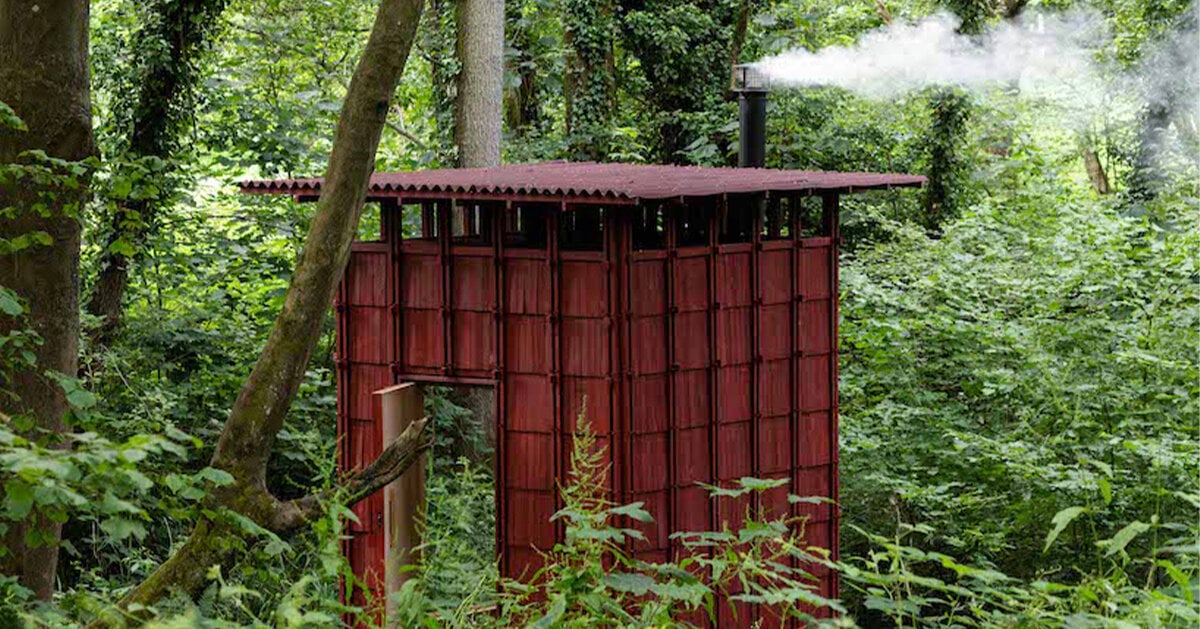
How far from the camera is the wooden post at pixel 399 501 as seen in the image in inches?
363

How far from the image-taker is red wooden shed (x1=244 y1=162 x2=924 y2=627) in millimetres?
9516

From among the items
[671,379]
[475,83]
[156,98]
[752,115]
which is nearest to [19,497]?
[671,379]

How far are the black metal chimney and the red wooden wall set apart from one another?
10.3ft

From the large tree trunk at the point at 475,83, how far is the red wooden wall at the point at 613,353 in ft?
18.3

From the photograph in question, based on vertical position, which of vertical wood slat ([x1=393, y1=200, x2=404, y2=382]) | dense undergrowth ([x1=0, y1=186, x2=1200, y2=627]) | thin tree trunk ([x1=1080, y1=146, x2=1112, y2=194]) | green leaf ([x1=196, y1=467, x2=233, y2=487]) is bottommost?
dense undergrowth ([x1=0, y1=186, x2=1200, y2=627])

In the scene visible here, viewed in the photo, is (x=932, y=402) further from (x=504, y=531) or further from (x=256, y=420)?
(x=256, y=420)

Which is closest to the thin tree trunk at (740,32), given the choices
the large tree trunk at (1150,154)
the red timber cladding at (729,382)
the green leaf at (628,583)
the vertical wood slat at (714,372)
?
the large tree trunk at (1150,154)

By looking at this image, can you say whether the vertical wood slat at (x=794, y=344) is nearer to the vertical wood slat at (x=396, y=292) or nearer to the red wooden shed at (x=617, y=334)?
the red wooden shed at (x=617, y=334)

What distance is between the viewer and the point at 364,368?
1025 centimetres

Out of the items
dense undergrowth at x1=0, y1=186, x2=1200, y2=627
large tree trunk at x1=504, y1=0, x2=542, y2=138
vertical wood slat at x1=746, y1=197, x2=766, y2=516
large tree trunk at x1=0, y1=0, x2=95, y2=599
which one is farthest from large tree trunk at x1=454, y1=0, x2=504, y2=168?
large tree trunk at x1=0, y1=0, x2=95, y2=599

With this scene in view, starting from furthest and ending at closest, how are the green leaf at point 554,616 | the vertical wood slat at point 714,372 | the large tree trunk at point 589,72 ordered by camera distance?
1. the large tree trunk at point 589,72
2. the vertical wood slat at point 714,372
3. the green leaf at point 554,616

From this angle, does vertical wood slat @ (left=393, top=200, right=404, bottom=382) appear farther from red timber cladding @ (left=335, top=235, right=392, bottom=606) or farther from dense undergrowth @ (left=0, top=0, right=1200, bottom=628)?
dense undergrowth @ (left=0, top=0, right=1200, bottom=628)

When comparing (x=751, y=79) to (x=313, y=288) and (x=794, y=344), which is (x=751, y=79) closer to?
(x=794, y=344)

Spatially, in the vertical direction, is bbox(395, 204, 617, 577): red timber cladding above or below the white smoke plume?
below
